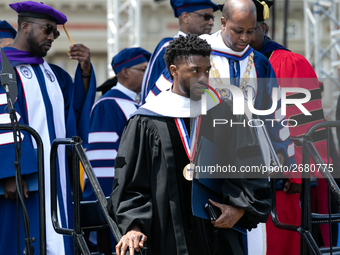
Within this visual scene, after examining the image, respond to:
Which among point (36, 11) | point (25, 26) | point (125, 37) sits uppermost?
point (125, 37)

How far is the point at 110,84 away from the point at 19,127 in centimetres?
358

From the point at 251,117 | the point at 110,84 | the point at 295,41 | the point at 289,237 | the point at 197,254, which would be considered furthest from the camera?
the point at 295,41

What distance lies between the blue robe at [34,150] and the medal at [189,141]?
126 cm

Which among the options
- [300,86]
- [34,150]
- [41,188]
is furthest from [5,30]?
[300,86]

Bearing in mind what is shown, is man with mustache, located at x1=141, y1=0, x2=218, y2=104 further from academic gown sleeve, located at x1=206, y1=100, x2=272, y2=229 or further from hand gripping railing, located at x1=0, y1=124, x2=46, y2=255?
academic gown sleeve, located at x1=206, y1=100, x2=272, y2=229

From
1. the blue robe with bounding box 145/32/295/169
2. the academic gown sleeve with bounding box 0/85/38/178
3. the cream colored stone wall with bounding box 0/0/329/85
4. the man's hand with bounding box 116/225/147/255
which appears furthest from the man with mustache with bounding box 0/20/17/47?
the cream colored stone wall with bounding box 0/0/329/85

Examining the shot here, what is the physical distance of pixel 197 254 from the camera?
107 inches

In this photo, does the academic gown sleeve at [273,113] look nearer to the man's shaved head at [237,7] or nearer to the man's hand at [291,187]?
the man's hand at [291,187]

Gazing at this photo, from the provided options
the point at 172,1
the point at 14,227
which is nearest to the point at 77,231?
the point at 14,227

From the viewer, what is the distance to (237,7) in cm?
340

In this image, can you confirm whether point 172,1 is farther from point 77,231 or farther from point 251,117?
point 77,231

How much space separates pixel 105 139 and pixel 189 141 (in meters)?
2.75

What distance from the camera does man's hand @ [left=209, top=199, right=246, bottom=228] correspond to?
2678 millimetres

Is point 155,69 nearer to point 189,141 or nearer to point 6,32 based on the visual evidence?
point 189,141
